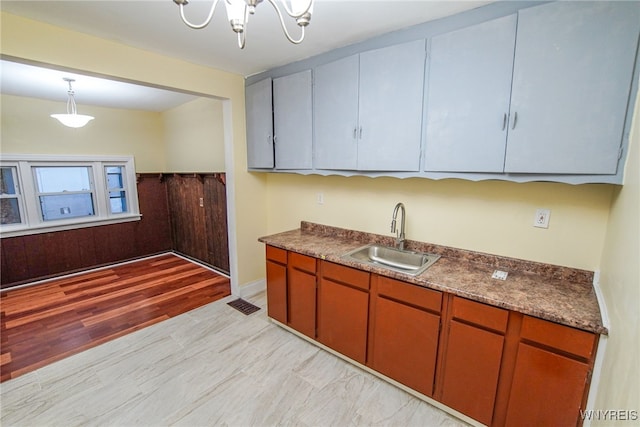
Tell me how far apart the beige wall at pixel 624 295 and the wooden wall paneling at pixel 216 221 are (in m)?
3.60

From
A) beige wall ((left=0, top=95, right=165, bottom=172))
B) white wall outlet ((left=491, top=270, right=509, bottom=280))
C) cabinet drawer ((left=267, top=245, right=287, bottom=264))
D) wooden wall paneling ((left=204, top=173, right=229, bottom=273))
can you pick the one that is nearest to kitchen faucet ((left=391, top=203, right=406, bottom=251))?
white wall outlet ((left=491, top=270, right=509, bottom=280))

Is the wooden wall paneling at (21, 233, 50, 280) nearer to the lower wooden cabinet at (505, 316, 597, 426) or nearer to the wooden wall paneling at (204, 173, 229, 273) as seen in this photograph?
the wooden wall paneling at (204, 173, 229, 273)

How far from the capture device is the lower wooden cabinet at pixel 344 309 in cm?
201

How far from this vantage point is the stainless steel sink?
212 centimetres

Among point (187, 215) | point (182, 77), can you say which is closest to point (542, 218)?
point (182, 77)

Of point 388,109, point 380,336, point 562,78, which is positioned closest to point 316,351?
point 380,336

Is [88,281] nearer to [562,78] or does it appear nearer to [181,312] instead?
[181,312]

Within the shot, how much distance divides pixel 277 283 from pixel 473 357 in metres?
1.62

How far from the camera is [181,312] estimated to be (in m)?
3.00

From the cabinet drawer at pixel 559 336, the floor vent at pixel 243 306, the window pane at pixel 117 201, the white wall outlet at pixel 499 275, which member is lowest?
the floor vent at pixel 243 306

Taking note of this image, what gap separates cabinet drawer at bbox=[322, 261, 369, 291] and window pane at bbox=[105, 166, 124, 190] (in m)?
4.12

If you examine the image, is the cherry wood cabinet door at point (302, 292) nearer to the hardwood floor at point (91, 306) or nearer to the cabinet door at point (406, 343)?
the cabinet door at point (406, 343)

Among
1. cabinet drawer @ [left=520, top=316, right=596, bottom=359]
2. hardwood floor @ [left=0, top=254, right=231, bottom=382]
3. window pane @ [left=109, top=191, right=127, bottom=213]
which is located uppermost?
window pane @ [left=109, top=191, right=127, bottom=213]

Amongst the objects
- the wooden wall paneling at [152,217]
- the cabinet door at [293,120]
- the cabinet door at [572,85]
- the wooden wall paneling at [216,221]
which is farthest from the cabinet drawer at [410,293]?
the wooden wall paneling at [152,217]
